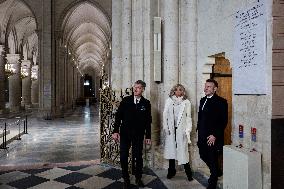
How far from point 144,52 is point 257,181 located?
4.05 m

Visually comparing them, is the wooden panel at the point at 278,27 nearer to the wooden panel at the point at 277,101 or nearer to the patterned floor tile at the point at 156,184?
the wooden panel at the point at 277,101

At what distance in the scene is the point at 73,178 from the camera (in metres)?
6.16

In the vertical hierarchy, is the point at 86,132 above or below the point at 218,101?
below

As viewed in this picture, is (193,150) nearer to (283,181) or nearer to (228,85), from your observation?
(228,85)

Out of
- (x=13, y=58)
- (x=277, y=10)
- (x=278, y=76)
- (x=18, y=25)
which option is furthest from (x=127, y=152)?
(x=18, y=25)

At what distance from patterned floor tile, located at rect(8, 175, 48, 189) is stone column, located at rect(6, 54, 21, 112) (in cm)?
2011

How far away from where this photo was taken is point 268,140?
13.1ft

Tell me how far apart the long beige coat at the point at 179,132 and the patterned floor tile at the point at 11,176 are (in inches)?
114

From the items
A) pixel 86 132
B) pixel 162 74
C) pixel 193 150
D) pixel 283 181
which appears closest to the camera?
pixel 283 181

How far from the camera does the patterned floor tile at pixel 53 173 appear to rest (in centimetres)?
630

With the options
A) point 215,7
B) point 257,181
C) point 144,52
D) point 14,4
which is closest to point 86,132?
point 144,52

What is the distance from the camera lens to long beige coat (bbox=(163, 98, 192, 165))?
5777 mm

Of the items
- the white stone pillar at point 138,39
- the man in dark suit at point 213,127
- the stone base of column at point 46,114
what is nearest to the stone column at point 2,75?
the stone base of column at point 46,114

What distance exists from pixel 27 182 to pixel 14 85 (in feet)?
67.7
